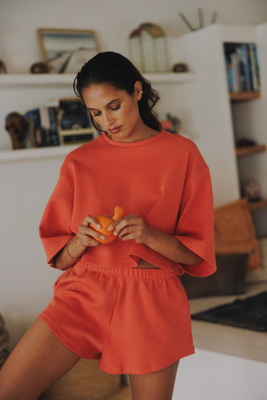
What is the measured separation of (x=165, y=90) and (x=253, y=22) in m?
1.09

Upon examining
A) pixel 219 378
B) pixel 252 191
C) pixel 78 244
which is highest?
pixel 78 244

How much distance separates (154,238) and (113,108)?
0.35 m

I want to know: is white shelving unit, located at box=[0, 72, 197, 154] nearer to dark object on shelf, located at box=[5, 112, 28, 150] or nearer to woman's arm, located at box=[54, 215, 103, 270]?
dark object on shelf, located at box=[5, 112, 28, 150]

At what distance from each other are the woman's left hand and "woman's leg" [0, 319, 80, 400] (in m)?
0.29

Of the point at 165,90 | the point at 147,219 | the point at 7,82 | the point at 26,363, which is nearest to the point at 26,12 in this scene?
the point at 7,82

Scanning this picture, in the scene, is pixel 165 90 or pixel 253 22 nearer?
pixel 165 90

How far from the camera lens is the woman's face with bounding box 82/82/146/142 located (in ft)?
4.42

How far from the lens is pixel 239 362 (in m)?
2.36

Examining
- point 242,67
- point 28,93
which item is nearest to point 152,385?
point 28,93

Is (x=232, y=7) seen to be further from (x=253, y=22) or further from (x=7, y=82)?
(x=7, y=82)

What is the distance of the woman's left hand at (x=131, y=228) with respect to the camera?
1.26m

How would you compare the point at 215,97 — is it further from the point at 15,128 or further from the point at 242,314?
the point at 242,314

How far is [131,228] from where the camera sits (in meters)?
1.26

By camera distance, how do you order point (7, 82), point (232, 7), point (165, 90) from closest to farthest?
1. point (7, 82)
2. point (165, 90)
3. point (232, 7)
